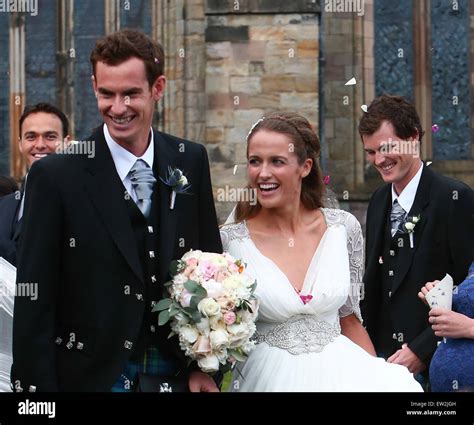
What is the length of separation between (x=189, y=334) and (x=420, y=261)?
2104 millimetres

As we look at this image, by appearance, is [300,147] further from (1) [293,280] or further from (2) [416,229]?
(2) [416,229]

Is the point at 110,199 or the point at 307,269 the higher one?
the point at 110,199

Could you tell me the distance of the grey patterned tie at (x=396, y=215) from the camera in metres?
6.68

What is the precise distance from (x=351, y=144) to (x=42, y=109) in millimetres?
10789

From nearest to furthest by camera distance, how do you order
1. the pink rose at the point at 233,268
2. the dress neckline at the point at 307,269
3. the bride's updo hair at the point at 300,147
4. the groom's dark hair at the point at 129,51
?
the groom's dark hair at the point at 129,51 < the pink rose at the point at 233,268 < the dress neckline at the point at 307,269 < the bride's updo hair at the point at 300,147

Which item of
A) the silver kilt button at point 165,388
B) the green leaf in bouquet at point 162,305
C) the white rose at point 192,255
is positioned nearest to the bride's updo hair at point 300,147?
the white rose at point 192,255

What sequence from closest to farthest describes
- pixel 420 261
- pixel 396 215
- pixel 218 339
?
1. pixel 218 339
2. pixel 420 261
3. pixel 396 215

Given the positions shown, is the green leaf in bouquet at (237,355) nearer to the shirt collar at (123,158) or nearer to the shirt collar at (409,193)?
the shirt collar at (123,158)

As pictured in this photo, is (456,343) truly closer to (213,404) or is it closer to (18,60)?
(213,404)

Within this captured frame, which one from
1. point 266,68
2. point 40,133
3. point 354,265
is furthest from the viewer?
point 266,68

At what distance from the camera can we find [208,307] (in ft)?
15.8

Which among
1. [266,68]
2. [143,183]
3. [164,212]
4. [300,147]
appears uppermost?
[266,68]

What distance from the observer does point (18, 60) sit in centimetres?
1744

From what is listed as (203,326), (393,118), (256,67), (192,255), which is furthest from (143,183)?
(256,67)
